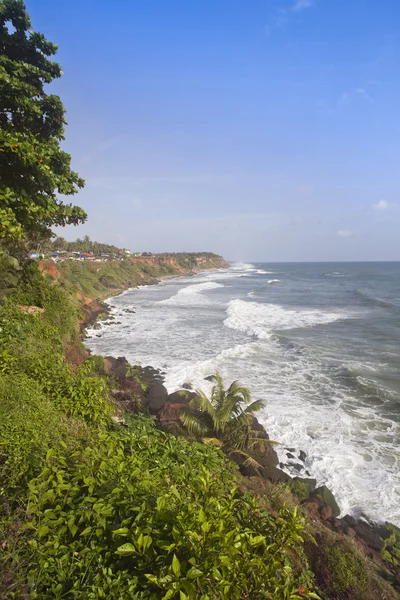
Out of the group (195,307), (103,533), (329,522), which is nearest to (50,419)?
(103,533)

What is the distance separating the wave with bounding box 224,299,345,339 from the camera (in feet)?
90.9

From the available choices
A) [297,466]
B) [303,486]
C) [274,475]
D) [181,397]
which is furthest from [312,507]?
[181,397]

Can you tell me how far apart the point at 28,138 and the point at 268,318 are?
2918 centimetres

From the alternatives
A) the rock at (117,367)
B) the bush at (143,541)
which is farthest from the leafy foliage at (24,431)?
the rock at (117,367)

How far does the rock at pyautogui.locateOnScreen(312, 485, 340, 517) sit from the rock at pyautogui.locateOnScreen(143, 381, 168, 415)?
Answer: 20.8 feet

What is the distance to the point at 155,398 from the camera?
13.6 metres

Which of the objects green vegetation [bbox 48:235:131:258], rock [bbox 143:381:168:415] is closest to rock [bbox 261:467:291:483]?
rock [bbox 143:381:168:415]

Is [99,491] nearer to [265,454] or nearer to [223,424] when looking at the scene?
[223,424]

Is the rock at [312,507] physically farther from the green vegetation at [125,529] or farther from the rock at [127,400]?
the rock at [127,400]

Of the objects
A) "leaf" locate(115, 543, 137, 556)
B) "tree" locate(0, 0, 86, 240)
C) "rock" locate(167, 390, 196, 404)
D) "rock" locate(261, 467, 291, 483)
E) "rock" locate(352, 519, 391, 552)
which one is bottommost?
"rock" locate(352, 519, 391, 552)

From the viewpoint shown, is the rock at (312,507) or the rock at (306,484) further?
the rock at (306,484)

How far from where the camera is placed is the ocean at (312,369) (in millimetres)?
9977

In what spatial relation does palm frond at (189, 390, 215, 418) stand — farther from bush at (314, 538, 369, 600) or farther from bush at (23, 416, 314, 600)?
bush at (23, 416, 314, 600)

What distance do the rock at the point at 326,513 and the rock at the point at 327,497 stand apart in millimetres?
164
